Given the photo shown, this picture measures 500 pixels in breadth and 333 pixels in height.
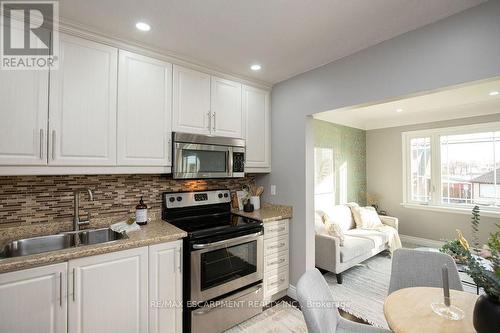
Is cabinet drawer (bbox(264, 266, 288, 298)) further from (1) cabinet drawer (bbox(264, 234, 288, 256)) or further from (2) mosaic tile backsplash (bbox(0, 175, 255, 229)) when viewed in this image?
(2) mosaic tile backsplash (bbox(0, 175, 255, 229))

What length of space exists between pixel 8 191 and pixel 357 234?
3.99 meters

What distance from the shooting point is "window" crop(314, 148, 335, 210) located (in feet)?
13.8

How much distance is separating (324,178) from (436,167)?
2.16 meters

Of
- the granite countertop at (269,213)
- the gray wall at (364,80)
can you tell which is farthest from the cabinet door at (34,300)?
the gray wall at (364,80)

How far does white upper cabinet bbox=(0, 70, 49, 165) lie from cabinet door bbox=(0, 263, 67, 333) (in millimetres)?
710

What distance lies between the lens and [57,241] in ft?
6.20

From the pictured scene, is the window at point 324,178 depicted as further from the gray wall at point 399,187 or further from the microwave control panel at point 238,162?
the microwave control panel at point 238,162

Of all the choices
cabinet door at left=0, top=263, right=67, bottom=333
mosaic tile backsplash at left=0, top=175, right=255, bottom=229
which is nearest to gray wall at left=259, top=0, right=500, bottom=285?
mosaic tile backsplash at left=0, top=175, right=255, bottom=229

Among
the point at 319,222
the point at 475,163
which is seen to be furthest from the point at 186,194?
the point at 475,163

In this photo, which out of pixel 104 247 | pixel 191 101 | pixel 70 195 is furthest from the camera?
pixel 191 101

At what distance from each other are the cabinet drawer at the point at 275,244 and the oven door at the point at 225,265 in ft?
0.48

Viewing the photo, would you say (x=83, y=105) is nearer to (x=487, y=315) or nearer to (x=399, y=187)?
(x=487, y=315)

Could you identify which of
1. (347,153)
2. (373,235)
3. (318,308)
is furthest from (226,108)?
(347,153)

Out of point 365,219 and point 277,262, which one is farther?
point 365,219
